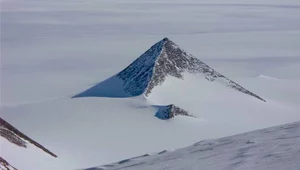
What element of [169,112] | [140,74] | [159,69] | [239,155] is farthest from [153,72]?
[239,155]

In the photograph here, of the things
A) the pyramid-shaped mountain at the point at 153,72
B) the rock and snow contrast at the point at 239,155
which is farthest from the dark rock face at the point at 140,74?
the rock and snow contrast at the point at 239,155

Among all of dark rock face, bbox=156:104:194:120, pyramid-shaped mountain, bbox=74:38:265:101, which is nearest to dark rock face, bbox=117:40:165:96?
pyramid-shaped mountain, bbox=74:38:265:101

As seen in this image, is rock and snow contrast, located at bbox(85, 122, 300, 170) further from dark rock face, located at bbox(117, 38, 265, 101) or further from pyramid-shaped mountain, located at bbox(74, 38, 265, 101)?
dark rock face, located at bbox(117, 38, 265, 101)

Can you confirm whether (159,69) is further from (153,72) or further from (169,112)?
(169,112)

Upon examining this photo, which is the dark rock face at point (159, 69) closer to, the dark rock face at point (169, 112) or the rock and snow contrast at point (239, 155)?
the dark rock face at point (169, 112)

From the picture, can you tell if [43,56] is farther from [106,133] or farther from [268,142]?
[268,142]

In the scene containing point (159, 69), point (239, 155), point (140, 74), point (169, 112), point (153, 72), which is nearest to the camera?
point (239, 155)

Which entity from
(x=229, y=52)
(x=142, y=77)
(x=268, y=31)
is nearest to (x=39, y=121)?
(x=142, y=77)
